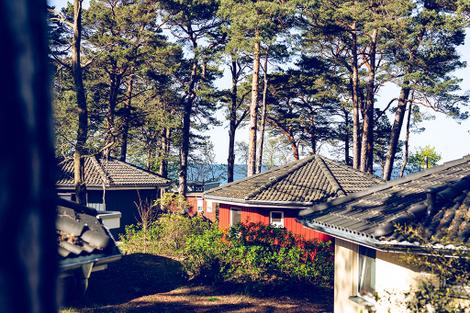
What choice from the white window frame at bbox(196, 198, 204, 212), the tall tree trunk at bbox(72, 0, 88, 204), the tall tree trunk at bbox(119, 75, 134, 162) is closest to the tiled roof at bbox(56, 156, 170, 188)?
the tall tree trunk at bbox(119, 75, 134, 162)

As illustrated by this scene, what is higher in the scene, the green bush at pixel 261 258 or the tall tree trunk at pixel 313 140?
the tall tree trunk at pixel 313 140

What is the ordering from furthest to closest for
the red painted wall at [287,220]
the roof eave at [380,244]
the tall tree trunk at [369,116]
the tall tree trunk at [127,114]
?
the tall tree trunk at [127,114] < the tall tree trunk at [369,116] < the red painted wall at [287,220] < the roof eave at [380,244]

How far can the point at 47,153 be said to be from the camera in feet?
2.16

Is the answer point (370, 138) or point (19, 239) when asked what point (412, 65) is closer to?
point (370, 138)

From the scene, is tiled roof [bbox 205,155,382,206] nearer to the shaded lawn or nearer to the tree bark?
the shaded lawn

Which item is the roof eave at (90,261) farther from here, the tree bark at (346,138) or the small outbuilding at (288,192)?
the tree bark at (346,138)

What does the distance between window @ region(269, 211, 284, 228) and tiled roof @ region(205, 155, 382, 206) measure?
83 centimetres

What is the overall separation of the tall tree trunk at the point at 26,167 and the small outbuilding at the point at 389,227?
7263 mm

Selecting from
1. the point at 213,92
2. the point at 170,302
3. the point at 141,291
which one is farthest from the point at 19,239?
the point at 213,92

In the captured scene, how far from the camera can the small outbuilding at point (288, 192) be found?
2059 cm

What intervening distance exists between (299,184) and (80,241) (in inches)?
627

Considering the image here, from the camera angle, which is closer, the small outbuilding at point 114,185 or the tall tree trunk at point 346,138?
the small outbuilding at point 114,185

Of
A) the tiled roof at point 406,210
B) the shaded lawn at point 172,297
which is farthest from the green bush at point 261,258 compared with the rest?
the tiled roof at point 406,210

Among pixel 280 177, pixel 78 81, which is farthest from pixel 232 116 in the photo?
pixel 78 81
